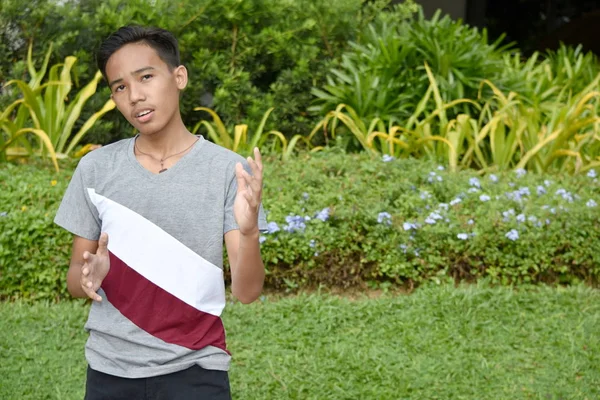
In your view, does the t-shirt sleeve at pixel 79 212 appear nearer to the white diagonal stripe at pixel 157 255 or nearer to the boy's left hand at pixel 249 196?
the white diagonal stripe at pixel 157 255

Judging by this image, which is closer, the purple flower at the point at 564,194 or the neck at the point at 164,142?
the neck at the point at 164,142

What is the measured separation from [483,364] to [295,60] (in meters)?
3.22

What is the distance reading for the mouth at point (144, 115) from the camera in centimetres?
181

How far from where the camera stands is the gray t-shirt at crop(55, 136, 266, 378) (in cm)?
176

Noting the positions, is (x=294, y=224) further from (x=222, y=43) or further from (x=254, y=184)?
(x=254, y=184)

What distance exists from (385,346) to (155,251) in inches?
84.6

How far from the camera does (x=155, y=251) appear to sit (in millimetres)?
1766

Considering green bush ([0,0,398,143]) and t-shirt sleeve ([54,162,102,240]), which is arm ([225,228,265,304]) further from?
green bush ([0,0,398,143])

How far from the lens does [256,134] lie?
18.5 feet

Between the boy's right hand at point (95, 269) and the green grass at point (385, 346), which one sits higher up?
the boy's right hand at point (95, 269)

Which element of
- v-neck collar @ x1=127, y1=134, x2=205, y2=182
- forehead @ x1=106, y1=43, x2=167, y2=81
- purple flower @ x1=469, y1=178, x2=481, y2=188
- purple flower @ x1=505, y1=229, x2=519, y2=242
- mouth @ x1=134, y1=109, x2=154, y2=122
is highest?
forehead @ x1=106, y1=43, x2=167, y2=81

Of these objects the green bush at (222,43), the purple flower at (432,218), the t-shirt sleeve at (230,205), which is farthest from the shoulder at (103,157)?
the green bush at (222,43)

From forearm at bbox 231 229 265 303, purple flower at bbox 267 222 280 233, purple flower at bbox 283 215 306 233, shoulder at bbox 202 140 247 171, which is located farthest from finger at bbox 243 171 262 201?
purple flower at bbox 283 215 306 233

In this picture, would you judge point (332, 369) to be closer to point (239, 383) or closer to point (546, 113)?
point (239, 383)
